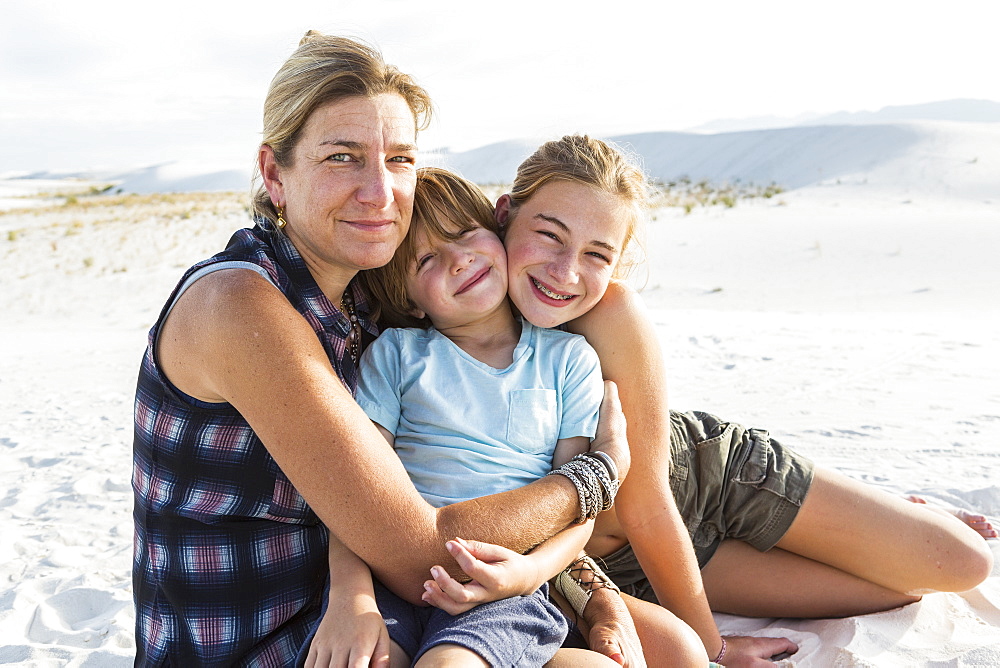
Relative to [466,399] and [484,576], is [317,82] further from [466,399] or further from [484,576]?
[484,576]

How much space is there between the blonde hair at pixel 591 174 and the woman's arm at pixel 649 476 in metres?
0.35

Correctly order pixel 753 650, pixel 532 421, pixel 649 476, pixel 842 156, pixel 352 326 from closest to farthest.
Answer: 1. pixel 532 421
2. pixel 352 326
3. pixel 649 476
4. pixel 753 650
5. pixel 842 156

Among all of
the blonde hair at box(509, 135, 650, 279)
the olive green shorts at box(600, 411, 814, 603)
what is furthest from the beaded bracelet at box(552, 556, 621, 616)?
the blonde hair at box(509, 135, 650, 279)

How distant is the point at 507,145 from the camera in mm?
67438

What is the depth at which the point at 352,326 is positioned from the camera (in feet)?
8.79

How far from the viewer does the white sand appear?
3.35 m

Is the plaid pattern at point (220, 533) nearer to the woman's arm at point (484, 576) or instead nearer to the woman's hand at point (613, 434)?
the woman's arm at point (484, 576)

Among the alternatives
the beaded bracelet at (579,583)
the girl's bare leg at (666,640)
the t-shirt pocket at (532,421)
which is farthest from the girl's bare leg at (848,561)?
the t-shirt pocket at (532,421)

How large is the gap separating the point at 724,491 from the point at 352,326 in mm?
1593

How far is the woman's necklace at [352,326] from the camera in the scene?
266 centimetres

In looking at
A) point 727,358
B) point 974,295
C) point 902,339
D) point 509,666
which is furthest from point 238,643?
point 974,295

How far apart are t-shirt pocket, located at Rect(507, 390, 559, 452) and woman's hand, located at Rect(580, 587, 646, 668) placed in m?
0.47

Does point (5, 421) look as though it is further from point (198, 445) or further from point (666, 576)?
point (666, 576)

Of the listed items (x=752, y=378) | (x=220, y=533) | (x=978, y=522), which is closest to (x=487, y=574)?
(x=220, y=533)
